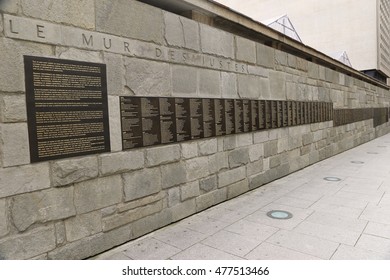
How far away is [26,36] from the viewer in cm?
280

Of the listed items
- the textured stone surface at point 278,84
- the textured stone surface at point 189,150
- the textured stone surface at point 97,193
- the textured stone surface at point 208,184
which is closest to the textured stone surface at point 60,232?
the textured stone surface at point 97,193

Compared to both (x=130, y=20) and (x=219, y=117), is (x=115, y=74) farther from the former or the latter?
(x=219, y=117)

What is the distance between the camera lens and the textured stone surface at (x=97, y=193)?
3248 mm

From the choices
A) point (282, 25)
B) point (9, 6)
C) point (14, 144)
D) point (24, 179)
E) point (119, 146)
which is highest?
point (282, 25)

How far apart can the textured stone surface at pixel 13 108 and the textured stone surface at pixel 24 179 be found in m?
0.49

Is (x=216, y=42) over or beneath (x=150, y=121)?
over

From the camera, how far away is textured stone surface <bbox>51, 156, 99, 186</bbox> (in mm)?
3039

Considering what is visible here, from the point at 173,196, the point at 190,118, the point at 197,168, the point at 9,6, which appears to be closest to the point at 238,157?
the point at 197,168

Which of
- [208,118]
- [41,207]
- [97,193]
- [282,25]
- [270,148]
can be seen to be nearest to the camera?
[41,207]

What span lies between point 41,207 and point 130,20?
2.59m

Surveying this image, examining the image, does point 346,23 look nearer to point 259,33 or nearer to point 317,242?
point 259,33

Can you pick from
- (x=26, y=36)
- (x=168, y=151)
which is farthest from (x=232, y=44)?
(x=26, y=36)

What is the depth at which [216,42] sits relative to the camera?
5.14 metres

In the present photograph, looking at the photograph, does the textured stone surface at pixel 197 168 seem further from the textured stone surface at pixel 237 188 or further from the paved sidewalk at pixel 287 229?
the textured stone surface at pixel 237 188
